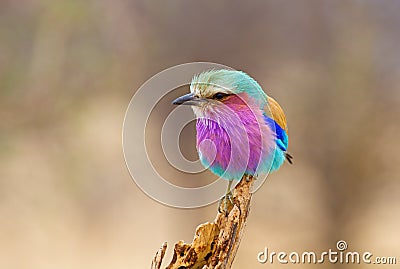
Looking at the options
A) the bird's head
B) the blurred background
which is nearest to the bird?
the bird's head

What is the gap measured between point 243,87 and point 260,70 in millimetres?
1287

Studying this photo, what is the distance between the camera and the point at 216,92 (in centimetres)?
88

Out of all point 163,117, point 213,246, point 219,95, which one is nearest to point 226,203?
point 213,246

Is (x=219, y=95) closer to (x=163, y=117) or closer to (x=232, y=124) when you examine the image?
(x=232, y=124)

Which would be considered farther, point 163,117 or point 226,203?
point 163,117

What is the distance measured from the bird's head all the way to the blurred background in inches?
46.3

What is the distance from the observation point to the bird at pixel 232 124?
88 cm

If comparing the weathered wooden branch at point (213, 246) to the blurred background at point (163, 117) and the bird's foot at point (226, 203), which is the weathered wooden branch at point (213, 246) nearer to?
the bird's foot at point (226, 203)

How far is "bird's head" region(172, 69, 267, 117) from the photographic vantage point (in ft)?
2.87

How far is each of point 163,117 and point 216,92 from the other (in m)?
1.21

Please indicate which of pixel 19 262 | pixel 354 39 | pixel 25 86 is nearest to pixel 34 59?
pixel 25 86

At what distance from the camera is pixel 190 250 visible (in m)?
0.91

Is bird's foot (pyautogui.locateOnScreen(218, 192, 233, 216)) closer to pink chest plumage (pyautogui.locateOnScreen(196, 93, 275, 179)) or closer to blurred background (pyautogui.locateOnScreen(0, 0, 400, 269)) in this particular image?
pink chest plumage (pyautogui.locateOnScreen(196, 93, 275, 179))

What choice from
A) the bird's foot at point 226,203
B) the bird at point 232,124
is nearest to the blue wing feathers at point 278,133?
the bird at point 232,124
